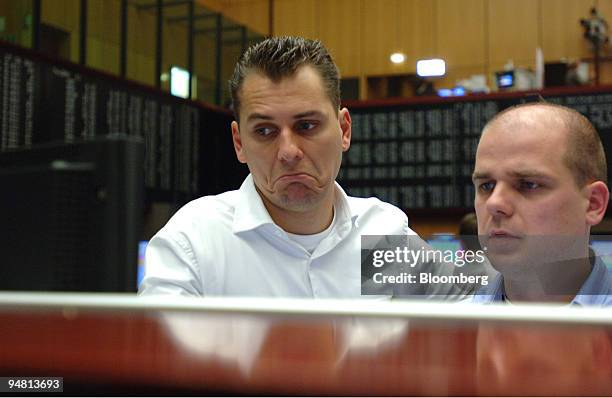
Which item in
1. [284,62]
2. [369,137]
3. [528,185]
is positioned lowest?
[528,185]

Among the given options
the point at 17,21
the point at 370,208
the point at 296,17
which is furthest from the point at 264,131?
the point at 296,17

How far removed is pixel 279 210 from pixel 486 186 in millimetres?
399

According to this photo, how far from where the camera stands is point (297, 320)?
33cm

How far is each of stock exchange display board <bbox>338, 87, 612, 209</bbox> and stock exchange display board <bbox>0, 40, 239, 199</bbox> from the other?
59 centimetres

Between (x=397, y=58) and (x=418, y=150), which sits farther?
(x=397, y=58)

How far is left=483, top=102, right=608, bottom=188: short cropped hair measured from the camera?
837 millimetres

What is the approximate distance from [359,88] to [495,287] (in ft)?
8.31

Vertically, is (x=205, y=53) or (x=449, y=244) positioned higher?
(x=205, y=53)

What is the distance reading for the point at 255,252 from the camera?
3.68 ft

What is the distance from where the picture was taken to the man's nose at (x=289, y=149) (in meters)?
1.06

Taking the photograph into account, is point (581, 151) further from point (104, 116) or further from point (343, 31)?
point (343, 31)

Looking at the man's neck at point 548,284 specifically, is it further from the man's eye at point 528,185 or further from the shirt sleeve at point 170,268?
the shirt sleeve at point 170,268

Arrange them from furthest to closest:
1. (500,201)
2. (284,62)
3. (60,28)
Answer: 1. (60,28)
2. (284,62)
3. (500,201)

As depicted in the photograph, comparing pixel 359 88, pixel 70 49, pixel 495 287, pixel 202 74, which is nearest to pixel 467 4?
pixel 359 88
